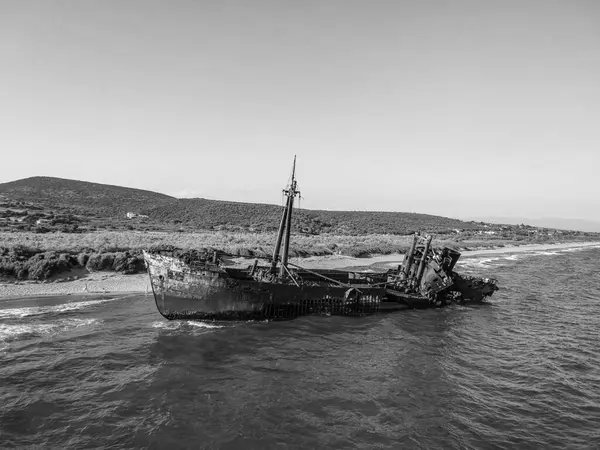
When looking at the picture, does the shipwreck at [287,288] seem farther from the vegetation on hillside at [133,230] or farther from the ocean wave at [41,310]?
the vegetation on hillside at [133,230]

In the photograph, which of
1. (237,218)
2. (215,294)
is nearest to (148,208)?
(237,218)

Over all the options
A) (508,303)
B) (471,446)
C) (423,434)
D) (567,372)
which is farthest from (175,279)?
(508,303)

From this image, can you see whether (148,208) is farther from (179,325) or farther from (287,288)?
(287,288)

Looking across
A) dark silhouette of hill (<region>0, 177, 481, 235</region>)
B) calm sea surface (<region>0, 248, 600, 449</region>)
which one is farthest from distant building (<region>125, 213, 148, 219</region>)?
calm sea surface (<region>0, 248, 600, 449</region>)

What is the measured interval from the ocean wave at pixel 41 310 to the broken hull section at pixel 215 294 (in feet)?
18.4

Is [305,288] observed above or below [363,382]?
above

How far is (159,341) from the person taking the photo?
58.6ft

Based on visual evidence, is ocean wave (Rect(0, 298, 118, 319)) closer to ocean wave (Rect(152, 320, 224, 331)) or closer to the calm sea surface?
A: the calm sea surface

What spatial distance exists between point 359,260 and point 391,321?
2505 cm

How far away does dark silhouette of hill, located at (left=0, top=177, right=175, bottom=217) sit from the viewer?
9381cm

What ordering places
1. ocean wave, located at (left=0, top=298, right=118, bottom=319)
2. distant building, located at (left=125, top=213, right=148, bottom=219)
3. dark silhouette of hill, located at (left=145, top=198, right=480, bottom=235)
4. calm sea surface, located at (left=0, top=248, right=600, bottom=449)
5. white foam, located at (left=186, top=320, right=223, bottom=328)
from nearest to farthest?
calm sea surface, located at (left=0, top=248, right=600, bottom=449) < ocean wave, located at (left=0, top=298, right=118, bottom=319) < white foam, located at (left=186, top=320, right=223, bottom=328) < distant building, located at (left=125, top=213, right=148, bottom=219) < dark silhouette of hill, located at (left=145, top=198, right=480, bottom=235)

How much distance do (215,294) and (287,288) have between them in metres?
4.24

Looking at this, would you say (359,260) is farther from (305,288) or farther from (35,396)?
(35,396)

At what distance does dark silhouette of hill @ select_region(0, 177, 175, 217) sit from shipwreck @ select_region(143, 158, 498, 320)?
75.3 metres
